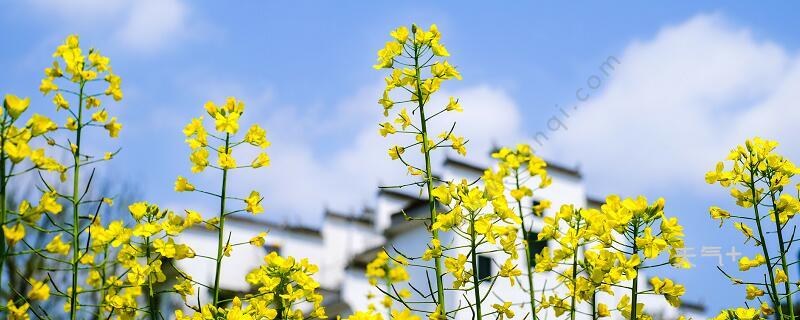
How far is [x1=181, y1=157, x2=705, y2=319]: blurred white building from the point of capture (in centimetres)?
1772

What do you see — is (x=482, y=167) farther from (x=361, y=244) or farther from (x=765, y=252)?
(x=765, y=252)

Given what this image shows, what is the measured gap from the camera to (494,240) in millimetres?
2027

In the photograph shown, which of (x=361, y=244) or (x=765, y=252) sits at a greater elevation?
(x=361, y=244)

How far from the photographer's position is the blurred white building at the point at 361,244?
58.1 ft

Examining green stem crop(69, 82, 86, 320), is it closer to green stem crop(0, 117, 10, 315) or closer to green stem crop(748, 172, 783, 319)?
green stem crop(0, 117, 10, 315)

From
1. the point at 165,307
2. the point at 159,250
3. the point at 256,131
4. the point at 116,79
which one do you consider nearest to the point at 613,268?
the point at 256,131

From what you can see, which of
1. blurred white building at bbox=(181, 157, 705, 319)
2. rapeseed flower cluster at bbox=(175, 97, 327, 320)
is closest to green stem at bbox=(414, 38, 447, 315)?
rapeseed flower cluster at bbox=(175, 97, 327, 320)

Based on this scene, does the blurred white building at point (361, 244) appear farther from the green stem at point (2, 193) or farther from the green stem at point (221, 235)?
the green stem at point (2, 193)

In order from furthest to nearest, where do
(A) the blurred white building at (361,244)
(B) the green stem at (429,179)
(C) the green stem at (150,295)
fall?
1. (A) the blurred white building at (361,244)
2. (C) the green stem at (150,295)
3. (B) the green stem at (429,179)

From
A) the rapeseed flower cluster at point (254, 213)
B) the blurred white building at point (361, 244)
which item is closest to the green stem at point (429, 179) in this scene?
the rapeseed flower cluster at point (254, 213)

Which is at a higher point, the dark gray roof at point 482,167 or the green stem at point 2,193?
the dark gray roof at point 482,167

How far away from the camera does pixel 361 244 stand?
74.2 ft

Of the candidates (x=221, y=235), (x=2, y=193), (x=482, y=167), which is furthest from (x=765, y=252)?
(x=482, y=167)

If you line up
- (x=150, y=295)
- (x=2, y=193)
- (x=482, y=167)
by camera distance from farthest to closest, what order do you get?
(x=482, y=167)
(x=150, y=295)
(x=2, y=193)
